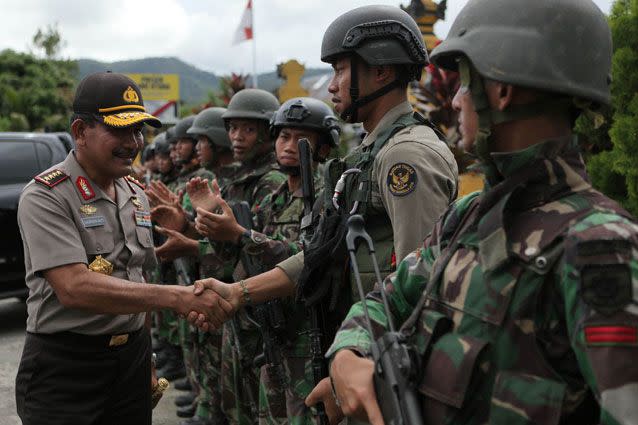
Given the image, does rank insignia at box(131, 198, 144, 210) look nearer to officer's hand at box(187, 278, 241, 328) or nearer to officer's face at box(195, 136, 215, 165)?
officer's hand at box(187, 278, 241, 328)

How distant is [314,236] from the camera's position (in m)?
2.97

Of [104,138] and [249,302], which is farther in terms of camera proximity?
[249,302]

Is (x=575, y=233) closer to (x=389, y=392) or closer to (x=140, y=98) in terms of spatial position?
(x=389, y=392)

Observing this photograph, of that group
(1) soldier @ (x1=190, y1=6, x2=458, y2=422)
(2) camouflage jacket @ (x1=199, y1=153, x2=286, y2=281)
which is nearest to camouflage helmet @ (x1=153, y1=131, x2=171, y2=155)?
(2) camouflage jacket @ (x1=199, y1=153, x2=286, y2=281)

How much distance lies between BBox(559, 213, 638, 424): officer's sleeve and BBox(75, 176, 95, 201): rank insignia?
2224 mm

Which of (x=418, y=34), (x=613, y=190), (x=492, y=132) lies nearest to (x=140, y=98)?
(x=418, y=34)

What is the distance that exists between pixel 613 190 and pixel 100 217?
2813 mm

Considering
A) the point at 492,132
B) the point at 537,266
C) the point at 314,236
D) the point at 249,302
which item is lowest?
the point at 249,302

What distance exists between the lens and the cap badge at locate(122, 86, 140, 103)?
3076 mm

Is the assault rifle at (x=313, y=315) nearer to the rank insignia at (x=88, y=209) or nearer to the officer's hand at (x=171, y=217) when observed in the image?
the rank insignia at (x=88, y=209)

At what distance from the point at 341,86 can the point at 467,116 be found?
138cm

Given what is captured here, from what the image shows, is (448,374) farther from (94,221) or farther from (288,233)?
(288,233)

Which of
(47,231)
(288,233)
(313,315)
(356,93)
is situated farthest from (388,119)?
(47,231)

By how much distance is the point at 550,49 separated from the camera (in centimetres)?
156
